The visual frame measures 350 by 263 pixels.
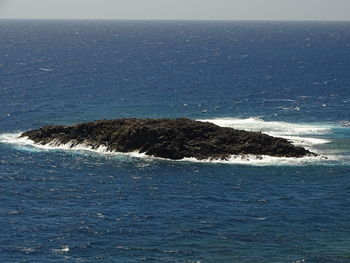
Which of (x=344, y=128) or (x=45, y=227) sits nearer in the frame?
(x=45, y=227)

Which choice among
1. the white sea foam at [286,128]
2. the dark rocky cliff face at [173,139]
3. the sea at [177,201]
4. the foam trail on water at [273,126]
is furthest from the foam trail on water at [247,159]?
the foam trail on water at [273,126]

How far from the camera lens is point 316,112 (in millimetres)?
161125

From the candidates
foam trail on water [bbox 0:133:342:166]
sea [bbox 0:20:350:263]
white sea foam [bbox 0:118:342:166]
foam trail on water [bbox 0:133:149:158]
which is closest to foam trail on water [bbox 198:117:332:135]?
white sea foam [bbox 0:118:342:166]

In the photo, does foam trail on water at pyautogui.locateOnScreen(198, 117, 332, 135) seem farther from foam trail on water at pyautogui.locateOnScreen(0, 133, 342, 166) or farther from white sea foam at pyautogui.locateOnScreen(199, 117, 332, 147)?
foam trail on water at pyautogui.locateOnScreen(0, 133, 342, 166)

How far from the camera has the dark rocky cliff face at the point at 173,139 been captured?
396 ft

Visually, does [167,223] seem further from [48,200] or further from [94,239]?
[48,200]

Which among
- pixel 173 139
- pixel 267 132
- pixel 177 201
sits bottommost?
pixel 177 201

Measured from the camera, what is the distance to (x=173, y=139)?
123 m

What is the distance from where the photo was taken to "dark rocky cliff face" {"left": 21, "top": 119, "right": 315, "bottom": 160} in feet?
396

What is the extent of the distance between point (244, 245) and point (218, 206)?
14269 mm

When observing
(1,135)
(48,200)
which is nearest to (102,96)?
(1,135)

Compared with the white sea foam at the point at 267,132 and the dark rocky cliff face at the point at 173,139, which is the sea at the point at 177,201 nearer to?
the white sea foam at the point at 267,132

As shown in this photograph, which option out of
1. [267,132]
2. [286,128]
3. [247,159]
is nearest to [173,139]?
[247,159]

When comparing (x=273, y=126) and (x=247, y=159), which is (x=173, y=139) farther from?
(x=273, y=126)
